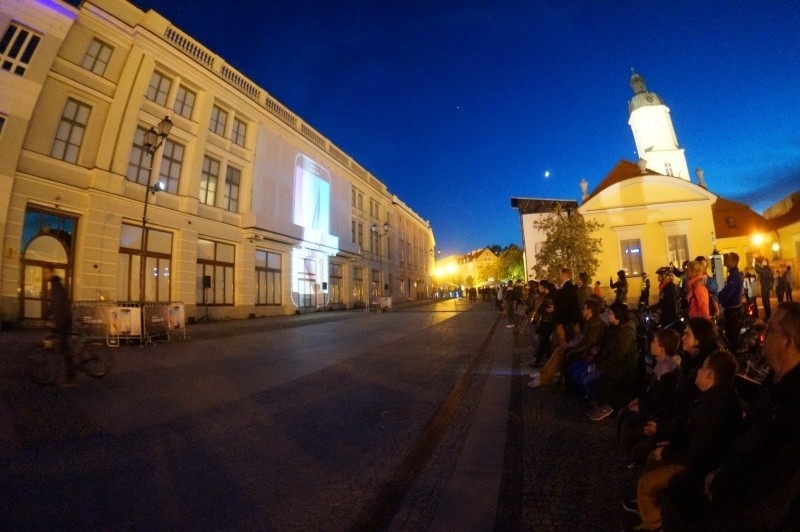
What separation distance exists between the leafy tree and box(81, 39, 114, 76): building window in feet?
79.4

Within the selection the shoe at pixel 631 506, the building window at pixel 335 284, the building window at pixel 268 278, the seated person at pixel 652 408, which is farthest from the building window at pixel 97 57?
the shoe at pixel 631 506

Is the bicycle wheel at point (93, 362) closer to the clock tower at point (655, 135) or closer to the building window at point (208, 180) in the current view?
the building window at point (208, 180)

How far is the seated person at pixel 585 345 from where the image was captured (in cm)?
530

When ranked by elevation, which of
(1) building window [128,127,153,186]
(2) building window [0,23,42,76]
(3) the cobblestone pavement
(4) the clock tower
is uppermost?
(4) the clock tower

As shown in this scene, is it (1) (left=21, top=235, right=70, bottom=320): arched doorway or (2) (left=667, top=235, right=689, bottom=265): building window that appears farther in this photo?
(2) (left=667, top=235, right=689, bottom=265): building window

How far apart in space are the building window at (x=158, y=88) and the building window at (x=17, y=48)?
4.26 metres

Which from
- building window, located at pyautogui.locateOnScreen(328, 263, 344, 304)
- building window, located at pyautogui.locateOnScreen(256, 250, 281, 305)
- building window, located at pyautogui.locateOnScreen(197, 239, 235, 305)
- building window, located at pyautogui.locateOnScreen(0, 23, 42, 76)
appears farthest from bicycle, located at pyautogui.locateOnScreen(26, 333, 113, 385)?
building window, located at pyautogui.locateOnScreen(328, 263, 344, 304)

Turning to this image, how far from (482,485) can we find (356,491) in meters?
0.96

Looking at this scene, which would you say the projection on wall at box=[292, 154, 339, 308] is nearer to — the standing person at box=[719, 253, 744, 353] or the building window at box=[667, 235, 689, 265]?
the building window at box=[667, 235, 689, 265]

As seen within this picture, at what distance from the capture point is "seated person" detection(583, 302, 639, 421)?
4.43 metres

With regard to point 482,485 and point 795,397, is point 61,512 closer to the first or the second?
point 482,485

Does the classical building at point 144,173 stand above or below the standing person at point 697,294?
above

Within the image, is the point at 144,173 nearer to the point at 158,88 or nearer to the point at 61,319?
the point at 158,88

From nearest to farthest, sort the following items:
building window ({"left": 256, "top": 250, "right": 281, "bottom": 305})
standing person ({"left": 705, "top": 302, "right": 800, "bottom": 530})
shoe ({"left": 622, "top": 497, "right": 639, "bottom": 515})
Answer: standing person ({"left": 705, "top": 302, "right": 800, "bottom": 530}) → shoe ({"left": 622, "top": 497, "right": 639, "bottom": 515}) → building window ({"left": 256, "top": 250, "right": 281, "bottom": 305})
